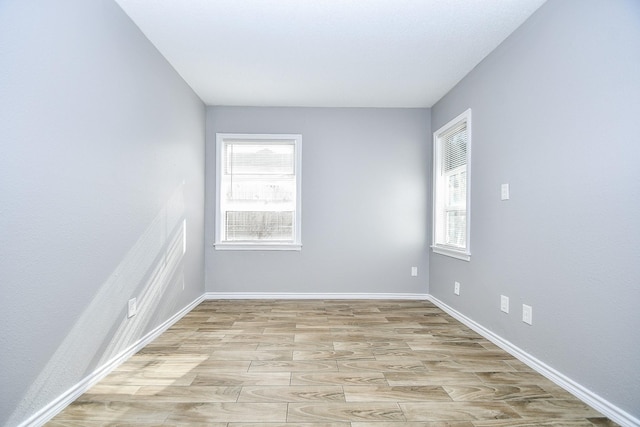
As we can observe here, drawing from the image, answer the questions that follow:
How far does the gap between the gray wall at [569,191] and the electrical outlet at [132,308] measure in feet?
9.61

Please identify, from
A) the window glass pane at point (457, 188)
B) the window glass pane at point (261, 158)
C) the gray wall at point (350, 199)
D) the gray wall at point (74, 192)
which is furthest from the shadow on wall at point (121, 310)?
the window glass pane at point (457, 188)

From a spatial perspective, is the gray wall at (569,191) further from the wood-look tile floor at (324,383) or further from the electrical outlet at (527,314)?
the wood-look tile floor at (324,383)

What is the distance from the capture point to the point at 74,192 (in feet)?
6.16

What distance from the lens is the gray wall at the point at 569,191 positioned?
1701 mm

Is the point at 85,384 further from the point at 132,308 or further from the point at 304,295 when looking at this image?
the point at 304,295

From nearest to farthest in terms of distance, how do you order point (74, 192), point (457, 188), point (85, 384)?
point (74, 192), point (85, 384), point (457, 188)

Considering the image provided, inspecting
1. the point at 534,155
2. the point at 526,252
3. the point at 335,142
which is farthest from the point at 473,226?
the point at 335,142

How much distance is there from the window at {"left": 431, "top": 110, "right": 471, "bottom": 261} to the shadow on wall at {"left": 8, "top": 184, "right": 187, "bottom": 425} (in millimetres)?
2925

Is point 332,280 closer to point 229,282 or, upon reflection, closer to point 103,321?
point 229,282

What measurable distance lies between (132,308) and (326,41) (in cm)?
261

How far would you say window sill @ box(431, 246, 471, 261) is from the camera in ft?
11.0

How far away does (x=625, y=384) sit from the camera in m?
1.70

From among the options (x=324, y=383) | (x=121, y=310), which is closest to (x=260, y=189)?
(x=121, y=310)

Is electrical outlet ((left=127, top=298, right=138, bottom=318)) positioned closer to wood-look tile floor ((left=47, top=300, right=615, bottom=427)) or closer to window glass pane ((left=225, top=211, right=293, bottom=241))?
wood-look tile floor ((left=47, top=300, right=615, bottom=427))
